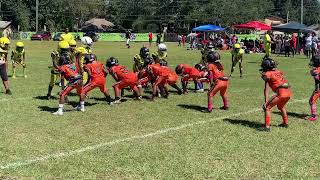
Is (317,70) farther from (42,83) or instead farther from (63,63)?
(42,83)

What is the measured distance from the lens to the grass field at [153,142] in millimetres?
7120

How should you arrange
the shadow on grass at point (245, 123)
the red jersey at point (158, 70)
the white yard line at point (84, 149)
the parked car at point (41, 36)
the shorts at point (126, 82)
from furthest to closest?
the parked car at point (41, 36), the red jersey at point (158, 70), the shorts at point (126, 82), the shadow on grass at point (245, 123), the white yard line at point (84, 149)

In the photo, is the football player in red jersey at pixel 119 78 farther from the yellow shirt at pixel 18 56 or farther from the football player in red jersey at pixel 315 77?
the yellow shirt at pixel 18 56

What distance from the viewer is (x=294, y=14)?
479 ft

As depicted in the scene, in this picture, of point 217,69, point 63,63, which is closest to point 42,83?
point 63,63

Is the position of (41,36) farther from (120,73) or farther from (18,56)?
(120,73)

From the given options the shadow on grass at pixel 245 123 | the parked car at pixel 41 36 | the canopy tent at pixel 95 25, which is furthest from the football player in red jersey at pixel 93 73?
the canopy tent at pixel 95 25

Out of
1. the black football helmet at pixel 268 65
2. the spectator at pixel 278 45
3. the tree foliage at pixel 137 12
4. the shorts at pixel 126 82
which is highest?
the tree foliage at pixel 137 12

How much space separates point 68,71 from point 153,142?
4.07 metres

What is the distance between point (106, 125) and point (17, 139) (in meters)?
2.16

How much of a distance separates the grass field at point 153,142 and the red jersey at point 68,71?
0.97m

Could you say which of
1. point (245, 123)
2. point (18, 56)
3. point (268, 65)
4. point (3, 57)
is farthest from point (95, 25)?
point (268, 65)

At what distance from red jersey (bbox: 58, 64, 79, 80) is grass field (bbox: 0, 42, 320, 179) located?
0.97 meters

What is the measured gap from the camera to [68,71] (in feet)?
39.3
